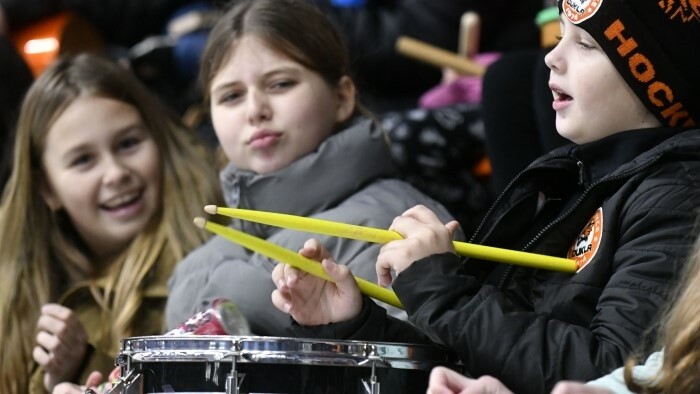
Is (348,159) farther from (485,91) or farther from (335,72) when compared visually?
(485,91)

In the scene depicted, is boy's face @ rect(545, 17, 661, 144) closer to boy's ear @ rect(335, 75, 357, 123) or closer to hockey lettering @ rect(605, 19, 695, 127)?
hockey lettering @ rect(605, 19, 695, 127)

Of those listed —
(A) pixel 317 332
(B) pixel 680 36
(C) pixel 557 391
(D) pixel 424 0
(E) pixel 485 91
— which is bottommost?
(C) pixel 557 391

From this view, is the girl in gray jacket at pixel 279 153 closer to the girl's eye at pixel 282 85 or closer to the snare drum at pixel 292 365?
the girl's eye at pixel 282 85

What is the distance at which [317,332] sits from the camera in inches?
71.4

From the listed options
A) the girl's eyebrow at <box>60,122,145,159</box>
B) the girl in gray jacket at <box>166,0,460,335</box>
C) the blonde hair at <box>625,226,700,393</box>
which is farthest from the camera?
the girl's eyebrow at <box>60,122,145,159</box>

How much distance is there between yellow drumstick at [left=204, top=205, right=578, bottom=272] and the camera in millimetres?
1649

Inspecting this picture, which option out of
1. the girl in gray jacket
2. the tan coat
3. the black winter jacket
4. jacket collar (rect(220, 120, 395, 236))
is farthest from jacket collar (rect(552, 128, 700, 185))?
the tan coat

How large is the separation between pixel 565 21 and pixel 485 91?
860 millimetres

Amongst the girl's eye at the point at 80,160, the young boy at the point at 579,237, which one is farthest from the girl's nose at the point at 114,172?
the young boy at the point at 579,237

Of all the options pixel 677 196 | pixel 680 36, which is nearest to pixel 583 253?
pixel 677 196

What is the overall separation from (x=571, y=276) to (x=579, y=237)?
0.21ft

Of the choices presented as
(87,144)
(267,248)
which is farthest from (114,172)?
(267,248)

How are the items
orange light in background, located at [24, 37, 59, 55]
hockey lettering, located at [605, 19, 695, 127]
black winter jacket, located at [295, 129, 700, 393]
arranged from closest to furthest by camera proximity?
black winter jacket, located at [295, 129, 700, 393] → hockey lettering, located at [605, 19, 695, 127] → orange light in background, located at [24, 37, 59, 55]

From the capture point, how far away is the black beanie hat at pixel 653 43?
1.79m
